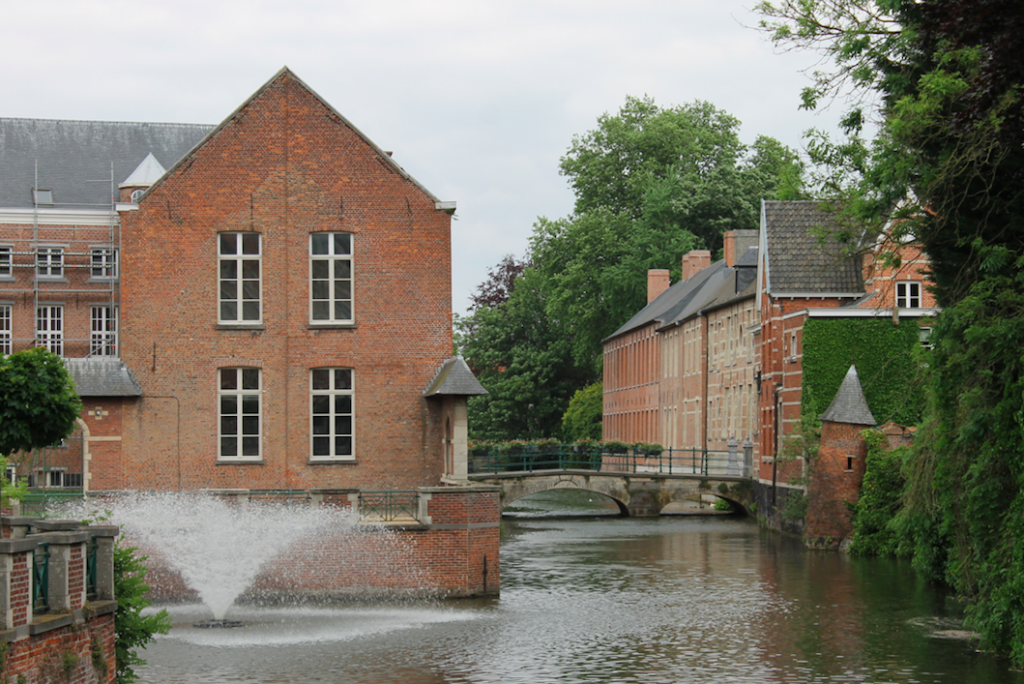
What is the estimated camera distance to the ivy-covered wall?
35125 millimetres

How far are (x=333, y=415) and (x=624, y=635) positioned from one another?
8.41 metres

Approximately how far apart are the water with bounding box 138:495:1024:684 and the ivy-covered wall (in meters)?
6.87

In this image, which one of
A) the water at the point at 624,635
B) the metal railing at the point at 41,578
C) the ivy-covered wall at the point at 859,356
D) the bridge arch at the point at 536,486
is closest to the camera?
the metal railing at the point at 41,578

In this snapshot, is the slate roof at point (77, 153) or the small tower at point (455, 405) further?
the slate roof at point (77, 153)

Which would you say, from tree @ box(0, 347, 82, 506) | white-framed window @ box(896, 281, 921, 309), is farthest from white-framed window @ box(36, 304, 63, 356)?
white-framed window @ box(896, 281, 921, 309)

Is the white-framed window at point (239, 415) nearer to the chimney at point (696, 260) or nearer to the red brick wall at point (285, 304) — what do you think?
the red brick wall at point (285, 304)

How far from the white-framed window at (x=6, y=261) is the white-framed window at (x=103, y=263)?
1758mm

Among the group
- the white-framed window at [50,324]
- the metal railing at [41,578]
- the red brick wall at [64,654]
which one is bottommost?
the red brick wall at [64,654]

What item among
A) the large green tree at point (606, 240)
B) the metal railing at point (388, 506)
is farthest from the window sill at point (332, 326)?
the large green tree at point (606, 240)

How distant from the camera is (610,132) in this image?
63.9 m

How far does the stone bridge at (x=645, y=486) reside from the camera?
139 feet

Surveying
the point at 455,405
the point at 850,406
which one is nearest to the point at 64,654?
the point at 455,405

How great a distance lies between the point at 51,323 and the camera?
3241cm

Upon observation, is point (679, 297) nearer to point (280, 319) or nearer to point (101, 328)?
point (101, 328)
